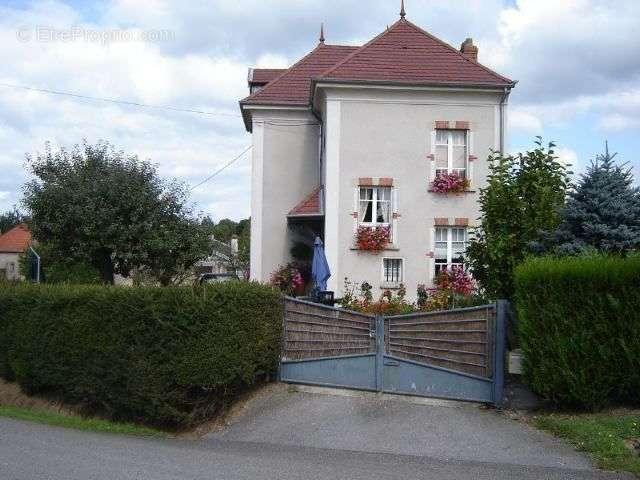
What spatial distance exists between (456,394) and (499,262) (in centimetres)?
297

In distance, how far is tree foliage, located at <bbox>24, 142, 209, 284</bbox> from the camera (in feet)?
83.9

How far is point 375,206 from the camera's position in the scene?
862 inches

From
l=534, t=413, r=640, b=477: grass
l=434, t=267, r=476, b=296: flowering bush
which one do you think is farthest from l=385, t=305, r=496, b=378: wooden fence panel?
l=434, t=267, r=476, b=296: flowering bush

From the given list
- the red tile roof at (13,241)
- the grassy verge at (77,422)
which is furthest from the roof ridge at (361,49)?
the red tile roof at (13,241)

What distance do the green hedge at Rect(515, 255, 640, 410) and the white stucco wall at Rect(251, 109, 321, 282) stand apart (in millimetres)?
14814

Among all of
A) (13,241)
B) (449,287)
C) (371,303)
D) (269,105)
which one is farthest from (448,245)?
(13,241)

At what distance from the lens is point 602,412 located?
1095cm

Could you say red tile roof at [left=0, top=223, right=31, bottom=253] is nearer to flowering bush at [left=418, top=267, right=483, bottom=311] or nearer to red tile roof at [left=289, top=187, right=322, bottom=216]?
red tile roof at [left=289, top=187, right=322, bottom=216]

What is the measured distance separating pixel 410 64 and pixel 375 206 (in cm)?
415

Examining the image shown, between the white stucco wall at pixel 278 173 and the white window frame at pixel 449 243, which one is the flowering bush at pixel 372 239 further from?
the white stucco wall at pixel 278 173

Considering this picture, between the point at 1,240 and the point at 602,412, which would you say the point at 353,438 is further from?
the point at 1,240

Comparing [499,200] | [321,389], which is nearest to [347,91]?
[499,200]

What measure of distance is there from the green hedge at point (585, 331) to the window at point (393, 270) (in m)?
10.6

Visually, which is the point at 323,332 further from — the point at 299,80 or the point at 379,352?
the point at 299,80
